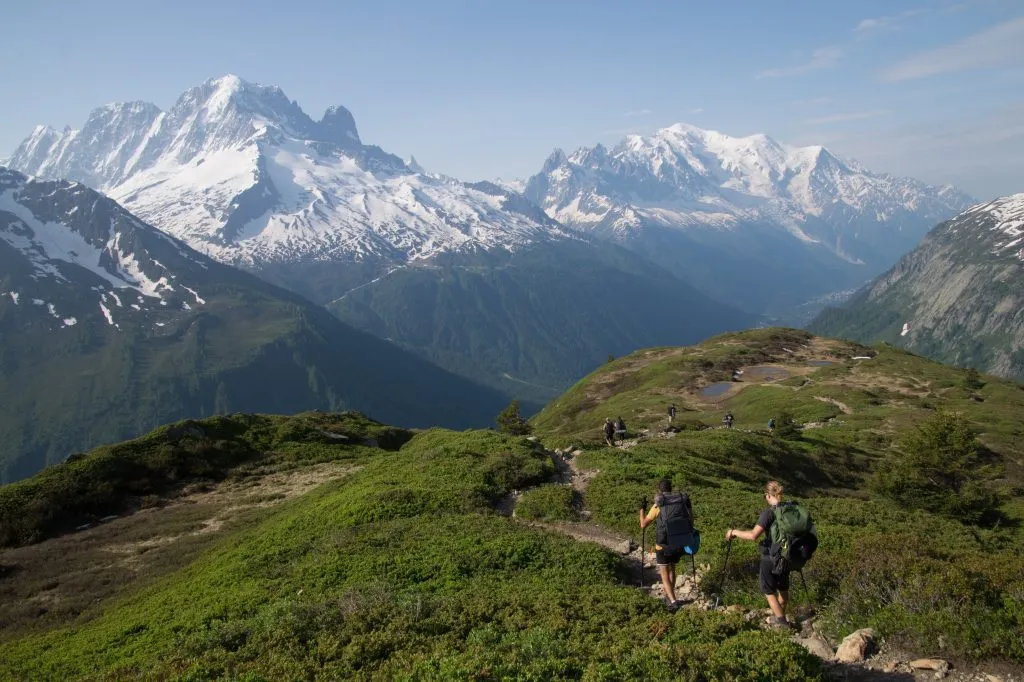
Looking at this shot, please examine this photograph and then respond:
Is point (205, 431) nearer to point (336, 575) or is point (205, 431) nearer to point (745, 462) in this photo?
point (336, 575)

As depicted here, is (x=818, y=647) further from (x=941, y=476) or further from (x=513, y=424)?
(x=513, y=424)

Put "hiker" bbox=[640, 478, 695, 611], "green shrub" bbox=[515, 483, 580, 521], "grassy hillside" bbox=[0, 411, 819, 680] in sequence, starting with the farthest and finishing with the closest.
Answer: "green shrub" bbox=[515, 483, 580, 521] → "hiker" bbox=[640, 478, 695, 611] → "grassy hillside" bbox=[0, 411, 819, 680]

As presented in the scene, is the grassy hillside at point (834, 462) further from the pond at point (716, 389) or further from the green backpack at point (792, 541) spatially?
the green backpack at point (792, 541)

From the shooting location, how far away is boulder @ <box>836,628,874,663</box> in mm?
12884

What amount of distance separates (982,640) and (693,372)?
297 ft

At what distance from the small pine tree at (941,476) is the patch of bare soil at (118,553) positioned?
40550 millimetres

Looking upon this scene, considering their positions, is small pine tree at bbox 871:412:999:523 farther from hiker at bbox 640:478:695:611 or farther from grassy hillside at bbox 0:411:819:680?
hiker at bbox 640:478:695:611

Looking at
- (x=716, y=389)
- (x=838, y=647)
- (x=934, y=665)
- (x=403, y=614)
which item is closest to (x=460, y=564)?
(x=403, y=614)

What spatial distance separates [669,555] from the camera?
54.6 feet

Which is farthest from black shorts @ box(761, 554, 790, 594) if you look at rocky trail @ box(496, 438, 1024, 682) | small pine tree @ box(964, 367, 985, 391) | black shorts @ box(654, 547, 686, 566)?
small pine tree @ box(964, 367, 985, 391)

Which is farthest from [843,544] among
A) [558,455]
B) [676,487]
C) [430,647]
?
[558,455]

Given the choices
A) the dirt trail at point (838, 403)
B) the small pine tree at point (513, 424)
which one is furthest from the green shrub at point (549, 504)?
the dirt trail at point (838, 403)

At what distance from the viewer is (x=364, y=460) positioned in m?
50.5

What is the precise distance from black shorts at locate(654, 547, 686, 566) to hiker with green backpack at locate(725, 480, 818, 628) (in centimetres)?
236
